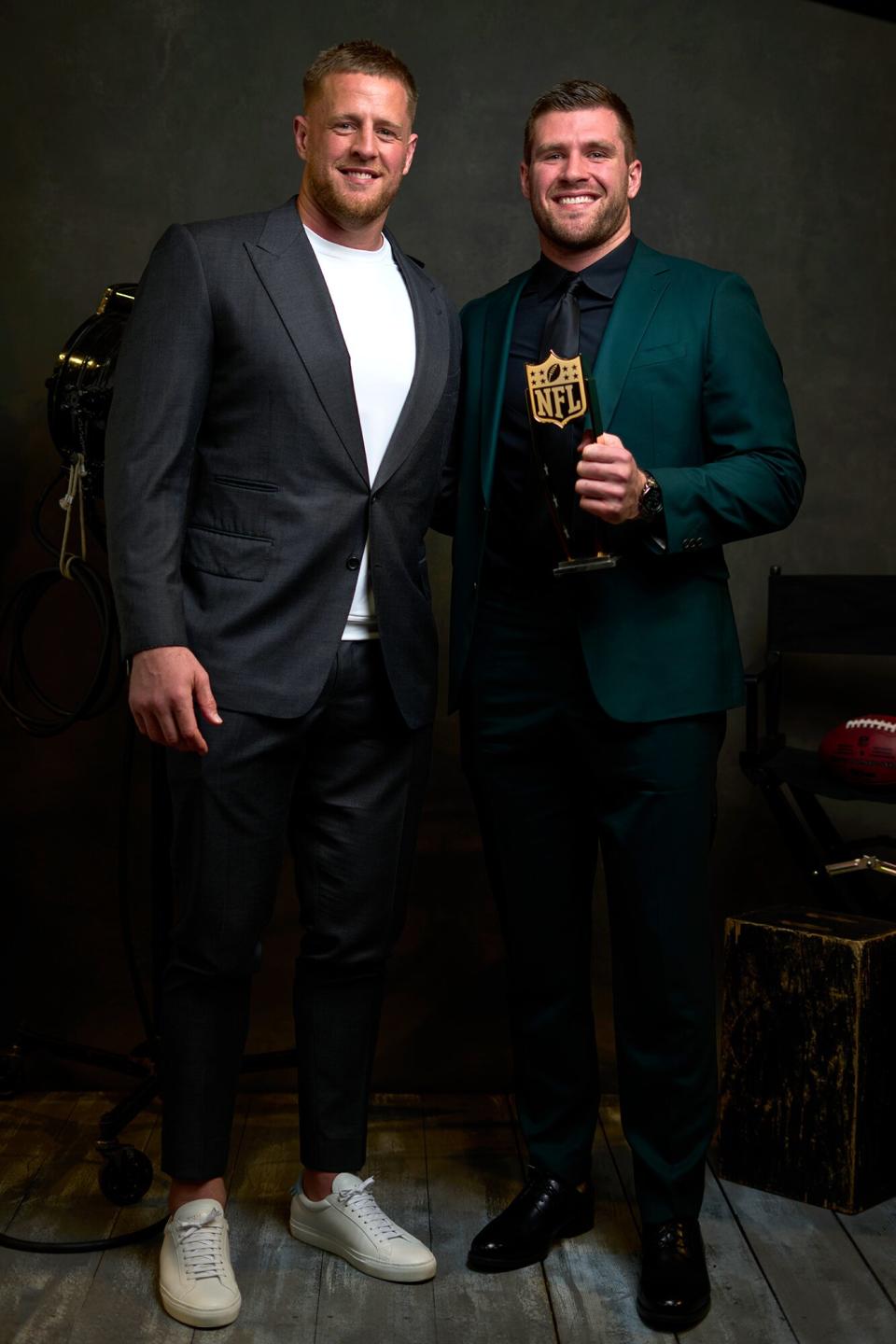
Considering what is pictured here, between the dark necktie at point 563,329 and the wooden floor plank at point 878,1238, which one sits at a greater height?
the dark necktie at point 563,329

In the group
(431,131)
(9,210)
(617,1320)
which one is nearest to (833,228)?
(431,131)

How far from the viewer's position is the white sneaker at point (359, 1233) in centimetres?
215

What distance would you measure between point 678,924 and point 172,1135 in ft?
2.89

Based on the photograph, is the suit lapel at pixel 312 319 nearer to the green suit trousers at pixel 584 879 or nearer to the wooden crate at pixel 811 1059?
the green suit trousers at pixel 584 879

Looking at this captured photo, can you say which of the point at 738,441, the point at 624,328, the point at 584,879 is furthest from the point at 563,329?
the point at 584,879

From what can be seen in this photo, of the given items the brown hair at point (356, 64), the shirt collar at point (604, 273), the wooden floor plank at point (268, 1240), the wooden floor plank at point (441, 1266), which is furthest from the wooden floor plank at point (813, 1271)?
the brown hair at point (356, 64)

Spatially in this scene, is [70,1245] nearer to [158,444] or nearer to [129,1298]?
[129,1298]

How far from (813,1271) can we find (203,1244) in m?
1.01

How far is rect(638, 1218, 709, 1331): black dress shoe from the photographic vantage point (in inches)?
79.5

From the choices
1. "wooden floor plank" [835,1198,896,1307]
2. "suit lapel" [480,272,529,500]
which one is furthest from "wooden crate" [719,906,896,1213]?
"suit lapel" [480,272,529,500]

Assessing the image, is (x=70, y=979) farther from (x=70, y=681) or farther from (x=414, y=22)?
(x=414, y=22)

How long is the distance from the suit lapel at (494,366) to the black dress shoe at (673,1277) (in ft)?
4.01

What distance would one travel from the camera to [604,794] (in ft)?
7.09

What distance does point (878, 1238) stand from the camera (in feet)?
7.63
